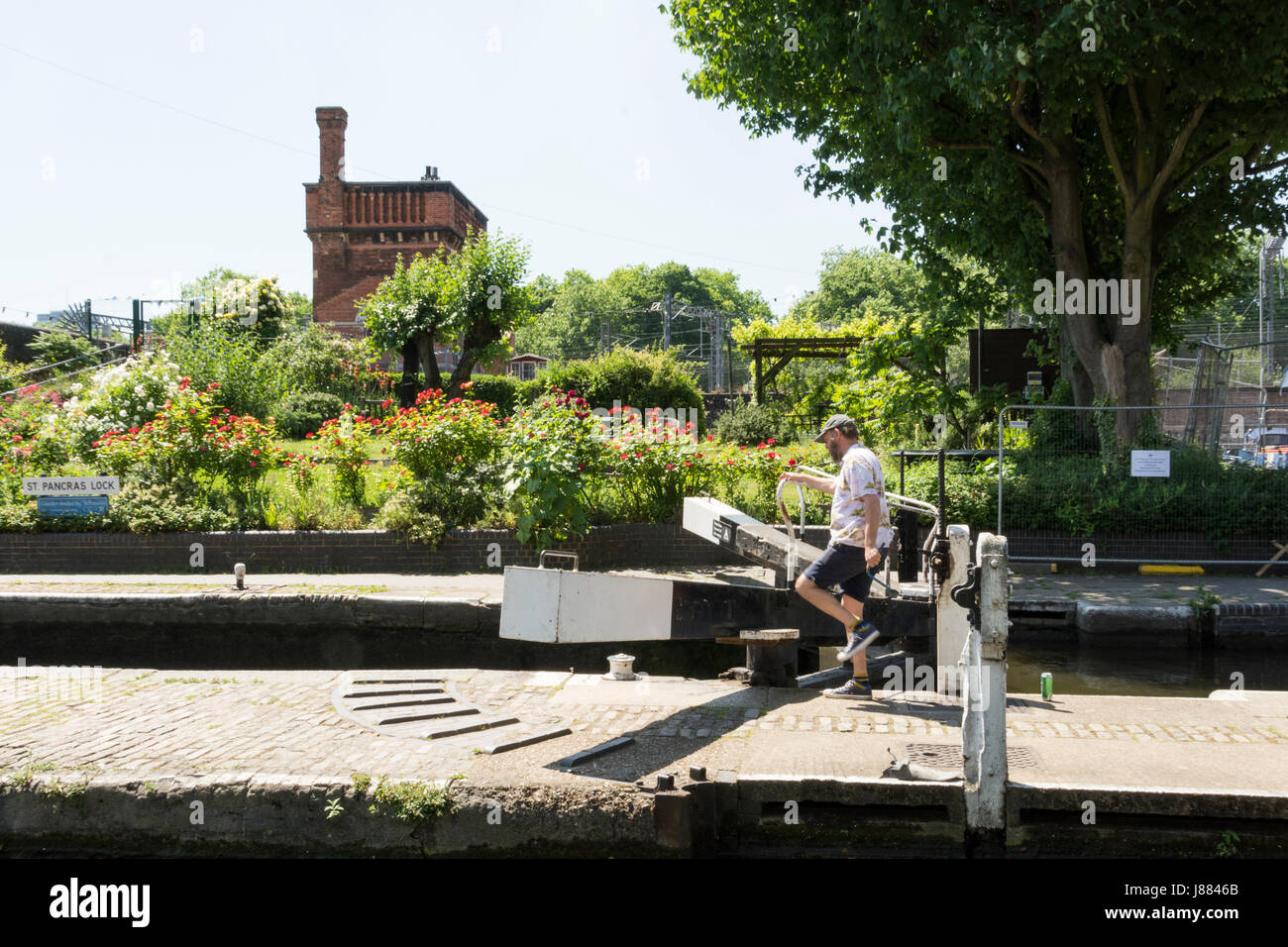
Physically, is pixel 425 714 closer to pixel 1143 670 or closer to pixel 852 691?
pixel 852 691

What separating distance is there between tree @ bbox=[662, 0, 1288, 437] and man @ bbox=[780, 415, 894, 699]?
6713 millimetres

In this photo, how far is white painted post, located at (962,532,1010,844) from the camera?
4555 mm

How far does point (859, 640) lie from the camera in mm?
6789

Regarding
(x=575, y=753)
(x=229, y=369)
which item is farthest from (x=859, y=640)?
(x=229, y=369)

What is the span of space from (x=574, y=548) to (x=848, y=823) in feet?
25.0

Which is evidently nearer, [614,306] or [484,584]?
[484,584]

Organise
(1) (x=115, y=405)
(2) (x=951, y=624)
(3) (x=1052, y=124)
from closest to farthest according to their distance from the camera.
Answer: (2) (x=951, y=624) < (3) (x=1052, y=124) < (1) (x=115, y=405)

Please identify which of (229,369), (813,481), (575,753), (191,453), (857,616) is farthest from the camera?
(229,369)

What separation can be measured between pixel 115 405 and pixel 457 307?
11.7 meters

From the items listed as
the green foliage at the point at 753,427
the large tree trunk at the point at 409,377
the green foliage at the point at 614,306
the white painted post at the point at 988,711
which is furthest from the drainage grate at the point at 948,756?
the green foliage at the point at 614,306

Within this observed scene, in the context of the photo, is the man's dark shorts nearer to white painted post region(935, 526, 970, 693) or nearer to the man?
the man

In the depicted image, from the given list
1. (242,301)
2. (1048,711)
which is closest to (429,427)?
(1048,711)

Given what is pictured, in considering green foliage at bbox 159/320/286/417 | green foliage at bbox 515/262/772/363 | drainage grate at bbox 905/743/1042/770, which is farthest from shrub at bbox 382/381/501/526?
green foliage at bbox 515/262/772/363

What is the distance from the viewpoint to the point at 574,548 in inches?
475
